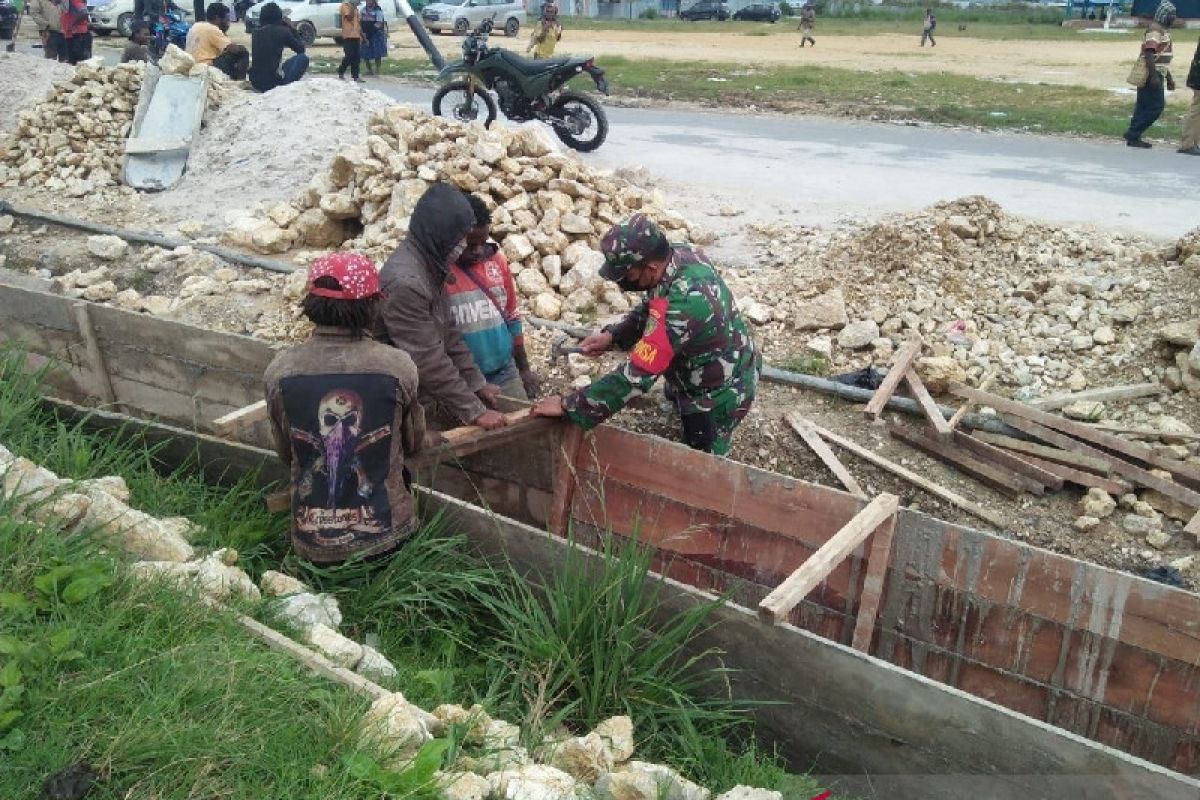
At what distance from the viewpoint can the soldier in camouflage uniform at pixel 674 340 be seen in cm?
434

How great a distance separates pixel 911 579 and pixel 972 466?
205 cm

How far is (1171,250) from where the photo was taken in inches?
309

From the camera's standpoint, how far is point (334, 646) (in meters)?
3.29

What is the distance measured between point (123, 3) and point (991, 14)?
34.5 m

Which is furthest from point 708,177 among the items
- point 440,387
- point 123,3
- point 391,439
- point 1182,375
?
point 123,3

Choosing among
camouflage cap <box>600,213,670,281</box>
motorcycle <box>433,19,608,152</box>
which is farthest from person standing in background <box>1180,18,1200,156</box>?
camouflage cap <box>600,213,670,281</box>

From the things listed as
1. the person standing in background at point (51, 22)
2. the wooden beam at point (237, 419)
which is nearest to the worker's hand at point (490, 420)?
the wooden beam at point (237, 419)

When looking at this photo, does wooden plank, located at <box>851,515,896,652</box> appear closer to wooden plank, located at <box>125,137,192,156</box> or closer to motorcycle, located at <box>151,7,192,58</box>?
wooden plank, located at <box>125,137,192,156</box>

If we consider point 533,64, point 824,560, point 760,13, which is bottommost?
point 824,560

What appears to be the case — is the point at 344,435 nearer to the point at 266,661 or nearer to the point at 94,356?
the point at 266,661

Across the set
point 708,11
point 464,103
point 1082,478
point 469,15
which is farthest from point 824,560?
point 708,11

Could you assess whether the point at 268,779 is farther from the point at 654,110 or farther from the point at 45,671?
the point at 654,110

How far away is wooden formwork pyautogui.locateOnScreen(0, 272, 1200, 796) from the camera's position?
3.92 metres

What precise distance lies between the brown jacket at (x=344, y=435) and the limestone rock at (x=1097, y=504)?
3978mm
